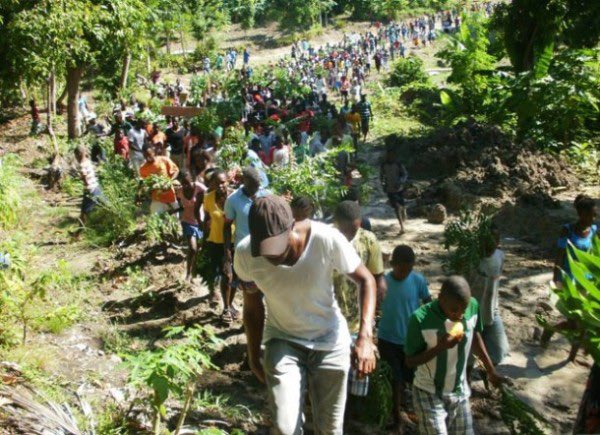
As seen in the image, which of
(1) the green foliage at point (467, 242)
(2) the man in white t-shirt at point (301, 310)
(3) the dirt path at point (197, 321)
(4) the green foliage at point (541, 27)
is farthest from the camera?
(4) the green foliage at point (541, 27)

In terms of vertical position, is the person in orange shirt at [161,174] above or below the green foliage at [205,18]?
below

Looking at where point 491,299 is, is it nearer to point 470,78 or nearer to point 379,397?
point 379,397

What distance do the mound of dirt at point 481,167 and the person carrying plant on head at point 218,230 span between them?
6569mm

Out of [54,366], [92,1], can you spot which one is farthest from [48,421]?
[92,1]

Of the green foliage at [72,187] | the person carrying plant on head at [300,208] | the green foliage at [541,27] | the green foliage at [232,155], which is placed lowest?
the green foliage at [72,187]

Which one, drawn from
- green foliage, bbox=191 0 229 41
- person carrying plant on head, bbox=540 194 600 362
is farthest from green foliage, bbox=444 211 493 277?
green foliage, bbox=191 0 229 41

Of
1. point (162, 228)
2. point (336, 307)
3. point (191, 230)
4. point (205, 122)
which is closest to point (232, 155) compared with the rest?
point (162, 228)

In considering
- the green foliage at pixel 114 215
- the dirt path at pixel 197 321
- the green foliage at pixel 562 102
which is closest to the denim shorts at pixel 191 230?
the dirt path at pixel 197 321

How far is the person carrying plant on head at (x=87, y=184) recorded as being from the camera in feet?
31.4

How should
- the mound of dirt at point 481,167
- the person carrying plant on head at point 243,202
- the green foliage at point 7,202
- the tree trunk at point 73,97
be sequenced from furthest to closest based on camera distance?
the tree trunk at point 73,97 < the mound of dirt at point 481,167 < the green foliage at point 7,202 < the person carrying plant on head at point 243,202

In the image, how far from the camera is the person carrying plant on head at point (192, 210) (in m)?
7.36

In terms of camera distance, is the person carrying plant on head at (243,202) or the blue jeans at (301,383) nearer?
the blue jeans at (301,383)

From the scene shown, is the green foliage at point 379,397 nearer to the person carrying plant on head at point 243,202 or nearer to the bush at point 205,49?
the person carrying plant on head at point 243,202

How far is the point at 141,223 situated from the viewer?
1010 centimetres
